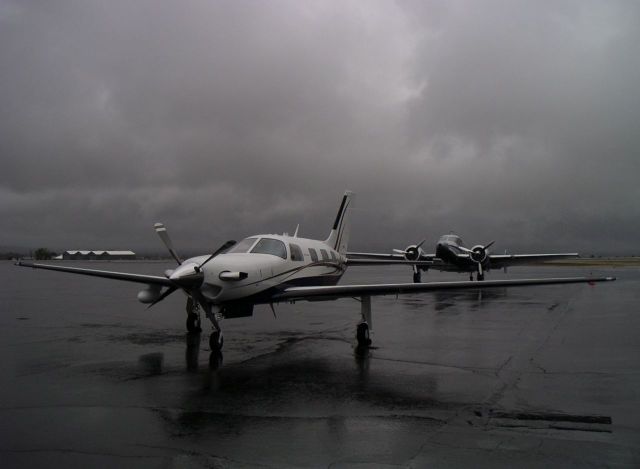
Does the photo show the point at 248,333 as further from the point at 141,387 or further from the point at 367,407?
the point at 367,407

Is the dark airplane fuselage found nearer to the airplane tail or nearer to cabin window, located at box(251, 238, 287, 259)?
the airplane tail

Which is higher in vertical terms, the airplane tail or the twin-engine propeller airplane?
the airplane tail

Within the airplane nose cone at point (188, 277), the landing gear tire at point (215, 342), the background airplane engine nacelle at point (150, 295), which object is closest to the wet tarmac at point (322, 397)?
the landing gear tire at point (215, 342)

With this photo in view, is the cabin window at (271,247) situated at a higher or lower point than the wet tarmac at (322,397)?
higher

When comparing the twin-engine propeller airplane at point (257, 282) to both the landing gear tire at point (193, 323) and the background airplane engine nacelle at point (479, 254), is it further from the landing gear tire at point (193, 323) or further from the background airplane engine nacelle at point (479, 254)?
the background airplane engine nacelle at point (479, 254)

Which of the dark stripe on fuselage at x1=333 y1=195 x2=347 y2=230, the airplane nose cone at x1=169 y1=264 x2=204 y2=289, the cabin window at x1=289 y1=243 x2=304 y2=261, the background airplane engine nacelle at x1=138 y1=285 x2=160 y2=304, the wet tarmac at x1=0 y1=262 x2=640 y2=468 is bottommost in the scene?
the wet tarmac at x1=0 y1=262 x2=640 y2=468

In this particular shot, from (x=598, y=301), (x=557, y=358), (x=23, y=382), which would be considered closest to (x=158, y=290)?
(x=23, y=382)

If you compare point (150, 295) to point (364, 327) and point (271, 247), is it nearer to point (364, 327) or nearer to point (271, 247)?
point (271, 247)

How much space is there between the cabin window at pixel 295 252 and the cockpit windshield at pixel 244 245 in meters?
0.95

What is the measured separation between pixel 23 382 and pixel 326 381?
4.77 metres

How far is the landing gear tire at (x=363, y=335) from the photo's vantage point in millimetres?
12250

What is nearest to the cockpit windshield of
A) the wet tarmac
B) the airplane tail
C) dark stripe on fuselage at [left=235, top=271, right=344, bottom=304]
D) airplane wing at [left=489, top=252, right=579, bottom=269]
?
dark stripe on fuselage at [left=235, top=271, right=344, bottom=304]

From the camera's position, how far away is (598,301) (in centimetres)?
2356

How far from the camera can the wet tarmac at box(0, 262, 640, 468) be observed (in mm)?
5418
